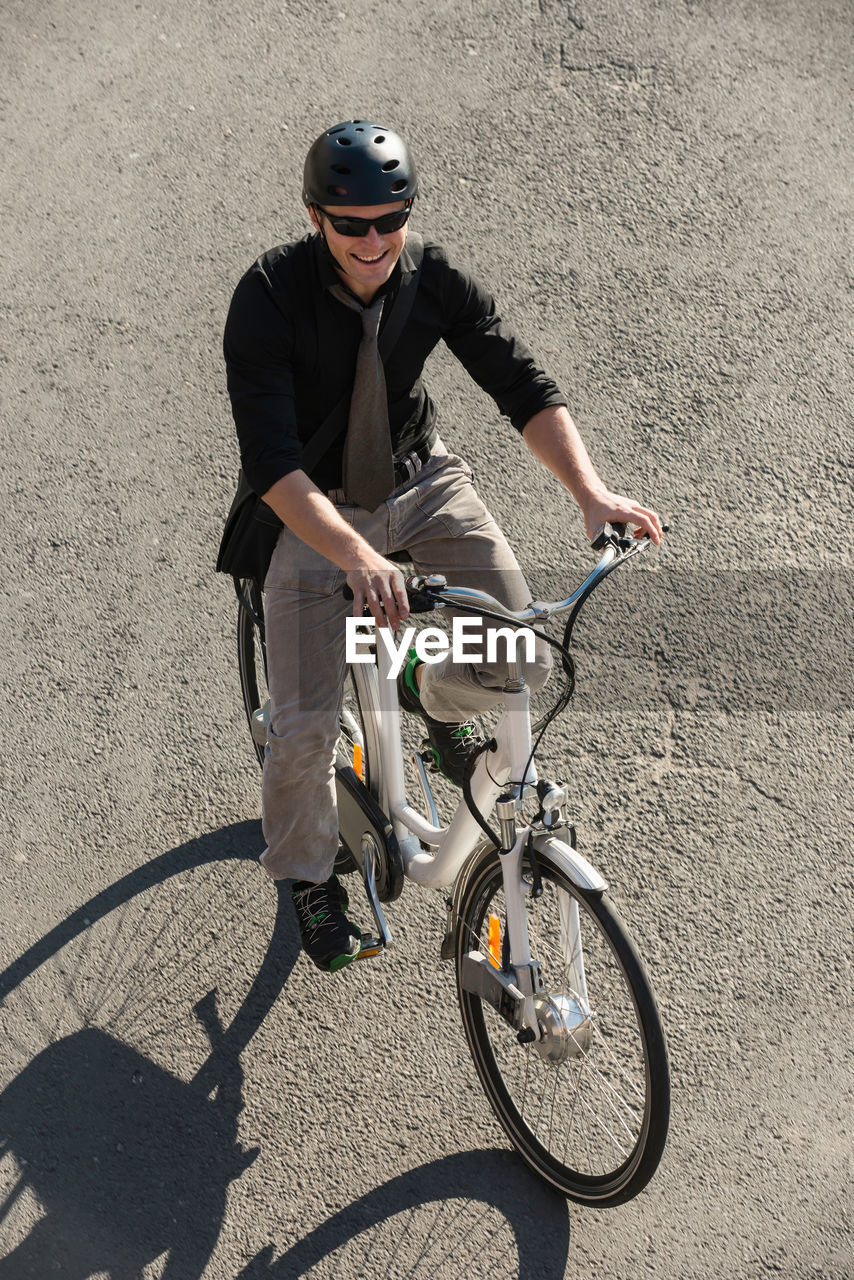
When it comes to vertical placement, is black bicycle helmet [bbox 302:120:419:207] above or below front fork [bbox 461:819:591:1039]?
above

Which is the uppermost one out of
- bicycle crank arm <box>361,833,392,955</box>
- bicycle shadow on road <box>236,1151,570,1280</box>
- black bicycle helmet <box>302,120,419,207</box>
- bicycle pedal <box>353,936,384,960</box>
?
black bicycle helmet <box>302,120,419,207</box>

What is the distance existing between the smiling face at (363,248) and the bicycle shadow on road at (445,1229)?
245 centimetres

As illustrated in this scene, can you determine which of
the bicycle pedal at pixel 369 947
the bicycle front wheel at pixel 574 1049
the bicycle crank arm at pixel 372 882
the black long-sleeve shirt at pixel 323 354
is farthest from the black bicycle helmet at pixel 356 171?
the bicycle pedal at pixel 369 947

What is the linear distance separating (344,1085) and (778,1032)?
4.37 ft

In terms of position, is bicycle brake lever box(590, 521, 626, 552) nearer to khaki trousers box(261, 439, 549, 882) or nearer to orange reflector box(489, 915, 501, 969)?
khaki trousers box(261, 439, 549, 882)

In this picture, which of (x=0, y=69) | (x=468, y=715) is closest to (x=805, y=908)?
(x=468, y=715)

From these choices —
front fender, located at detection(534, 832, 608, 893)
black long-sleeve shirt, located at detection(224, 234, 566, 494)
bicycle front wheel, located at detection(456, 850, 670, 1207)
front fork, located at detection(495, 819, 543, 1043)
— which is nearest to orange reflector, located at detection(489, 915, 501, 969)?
bicycle front wheel, located at detection(456, 850, 670, 1207)

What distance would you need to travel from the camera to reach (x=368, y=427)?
3.49 metres

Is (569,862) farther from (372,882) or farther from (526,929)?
(372,882)

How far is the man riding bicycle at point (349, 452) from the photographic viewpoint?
3.20m

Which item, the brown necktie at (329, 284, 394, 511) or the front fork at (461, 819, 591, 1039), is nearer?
the front fork at (461, 819, 591, 1039)

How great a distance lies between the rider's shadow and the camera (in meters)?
3.48

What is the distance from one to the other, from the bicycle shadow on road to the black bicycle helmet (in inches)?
104

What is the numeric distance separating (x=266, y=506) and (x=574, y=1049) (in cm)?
168
